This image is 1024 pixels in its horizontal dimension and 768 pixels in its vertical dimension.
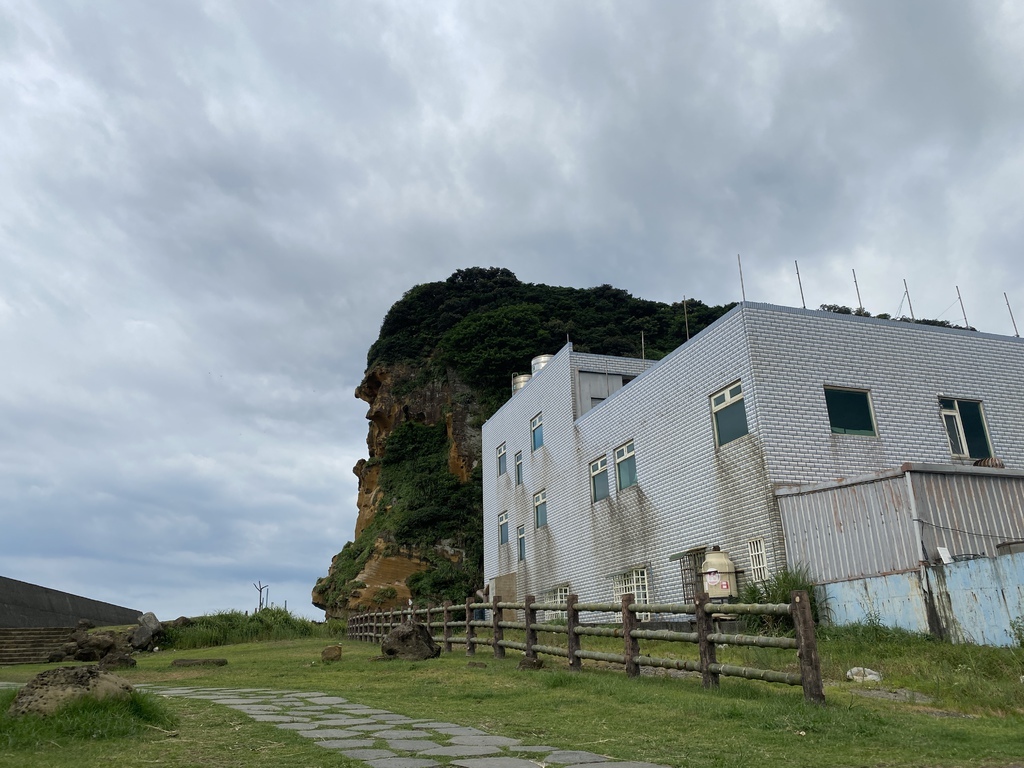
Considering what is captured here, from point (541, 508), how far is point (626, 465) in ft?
19.4

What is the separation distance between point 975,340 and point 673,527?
337 inches

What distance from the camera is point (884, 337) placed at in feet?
58.6

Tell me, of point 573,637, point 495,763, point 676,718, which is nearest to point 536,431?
point 573,637

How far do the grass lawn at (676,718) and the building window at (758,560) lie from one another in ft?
11.6

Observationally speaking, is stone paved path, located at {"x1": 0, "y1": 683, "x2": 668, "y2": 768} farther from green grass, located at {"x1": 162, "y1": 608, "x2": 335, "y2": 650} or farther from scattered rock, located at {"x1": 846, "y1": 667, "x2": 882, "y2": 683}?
green grass, located at {"x1": 162, "y1": 608, "x2": 335, "y2": 650}

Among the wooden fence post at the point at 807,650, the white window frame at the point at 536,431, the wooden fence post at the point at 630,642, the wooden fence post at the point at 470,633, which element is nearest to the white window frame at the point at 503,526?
the white window frame at the point at 536,431


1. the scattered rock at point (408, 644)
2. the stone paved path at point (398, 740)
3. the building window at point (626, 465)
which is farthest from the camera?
the building window at point (626, 465)

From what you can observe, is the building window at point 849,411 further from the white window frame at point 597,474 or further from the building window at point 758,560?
the white window frame at point 597,474

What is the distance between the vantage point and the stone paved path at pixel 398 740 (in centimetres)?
477

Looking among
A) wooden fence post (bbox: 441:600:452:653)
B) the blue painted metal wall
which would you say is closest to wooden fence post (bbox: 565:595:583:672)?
the blue painted metal wall

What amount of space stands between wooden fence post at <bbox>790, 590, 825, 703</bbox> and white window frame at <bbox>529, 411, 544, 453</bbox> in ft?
63.1

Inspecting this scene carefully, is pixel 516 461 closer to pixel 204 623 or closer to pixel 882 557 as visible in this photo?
pixel 204 623

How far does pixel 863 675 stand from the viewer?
961cm

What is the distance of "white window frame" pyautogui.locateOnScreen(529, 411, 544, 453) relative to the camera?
2683 cm
